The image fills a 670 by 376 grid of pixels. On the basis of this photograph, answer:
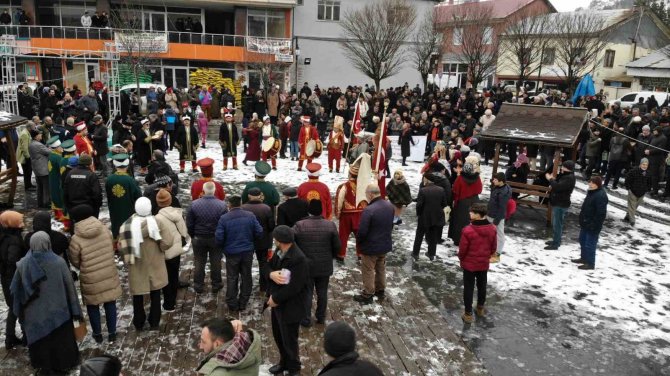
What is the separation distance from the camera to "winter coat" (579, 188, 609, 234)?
348 inches

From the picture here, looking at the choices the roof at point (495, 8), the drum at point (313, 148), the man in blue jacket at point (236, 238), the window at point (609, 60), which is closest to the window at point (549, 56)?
the roof at point (495, 8)

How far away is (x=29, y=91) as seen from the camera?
18266 mm

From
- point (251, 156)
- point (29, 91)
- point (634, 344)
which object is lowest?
point (634, 344)

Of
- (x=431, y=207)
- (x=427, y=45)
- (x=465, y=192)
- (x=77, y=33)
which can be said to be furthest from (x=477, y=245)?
(x=77, y=33)

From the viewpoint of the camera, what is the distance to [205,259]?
23.6ft

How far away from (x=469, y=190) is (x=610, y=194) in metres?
7.54

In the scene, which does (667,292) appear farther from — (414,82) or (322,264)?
(414,82)

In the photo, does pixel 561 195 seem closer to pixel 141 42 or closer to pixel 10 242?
pixel 10 242

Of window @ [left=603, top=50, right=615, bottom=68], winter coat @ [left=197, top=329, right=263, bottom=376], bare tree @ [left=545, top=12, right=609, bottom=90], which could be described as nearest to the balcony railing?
bare tree @ [left=545, top=12, right=609, bottom=90]

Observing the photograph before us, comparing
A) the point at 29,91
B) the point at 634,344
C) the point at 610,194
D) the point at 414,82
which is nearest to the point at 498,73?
the point at 414,82

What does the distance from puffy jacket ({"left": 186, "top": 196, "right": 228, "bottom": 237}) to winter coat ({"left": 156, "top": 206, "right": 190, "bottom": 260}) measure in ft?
0.99

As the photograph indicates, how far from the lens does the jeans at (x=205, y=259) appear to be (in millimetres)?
6930

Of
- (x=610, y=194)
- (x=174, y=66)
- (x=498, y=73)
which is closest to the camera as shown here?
(x=610, y=194)

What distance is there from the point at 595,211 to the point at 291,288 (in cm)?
627
